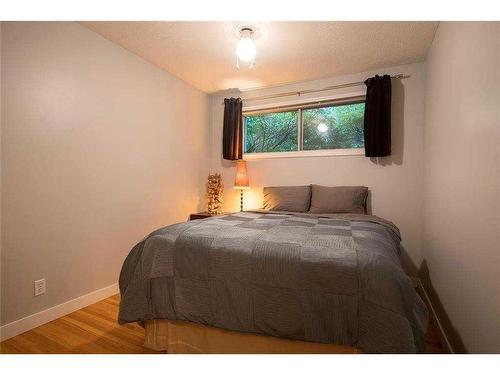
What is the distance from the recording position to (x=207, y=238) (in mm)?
1448

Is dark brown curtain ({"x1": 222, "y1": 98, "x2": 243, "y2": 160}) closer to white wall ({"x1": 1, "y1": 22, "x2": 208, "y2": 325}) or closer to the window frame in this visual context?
the window frame

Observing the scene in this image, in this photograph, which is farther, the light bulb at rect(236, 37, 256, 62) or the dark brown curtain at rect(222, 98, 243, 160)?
the dark brown curtain at rect(222, 98, 243, 160)

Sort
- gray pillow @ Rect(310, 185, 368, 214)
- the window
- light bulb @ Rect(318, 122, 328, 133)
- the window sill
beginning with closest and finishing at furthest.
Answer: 1. gray pillow @ Rect(310, 185, 368, 214)
2. the window sill
3. the window
4. light bulb @ Rect(318, 122, 328, 133)

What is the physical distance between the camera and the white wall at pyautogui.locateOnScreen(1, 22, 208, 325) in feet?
5.62

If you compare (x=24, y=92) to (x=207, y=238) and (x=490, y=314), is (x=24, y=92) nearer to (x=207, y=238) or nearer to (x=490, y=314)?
(x=207, y=238)

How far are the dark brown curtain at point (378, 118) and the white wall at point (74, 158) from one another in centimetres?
223

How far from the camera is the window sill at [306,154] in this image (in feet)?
9.78

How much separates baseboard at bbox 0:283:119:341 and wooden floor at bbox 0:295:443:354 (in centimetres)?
4

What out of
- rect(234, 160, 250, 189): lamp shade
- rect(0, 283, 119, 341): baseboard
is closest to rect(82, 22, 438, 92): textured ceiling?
rect(234, 160, 250, 189): lamp shade

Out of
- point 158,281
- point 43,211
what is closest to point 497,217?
point 158,281

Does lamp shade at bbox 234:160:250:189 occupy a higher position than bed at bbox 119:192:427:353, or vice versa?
lamp shade at bbox 234:160:250:189

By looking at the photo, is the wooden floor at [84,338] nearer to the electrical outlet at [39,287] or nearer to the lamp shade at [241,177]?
the electrical outlet at [39,287]

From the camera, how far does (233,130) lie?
349cm

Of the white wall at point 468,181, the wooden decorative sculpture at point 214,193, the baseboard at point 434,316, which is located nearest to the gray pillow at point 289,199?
the wooden decorative sculpture at point 214,193
